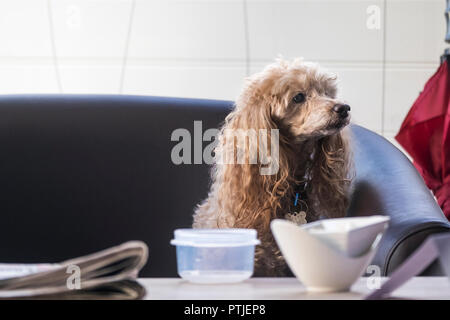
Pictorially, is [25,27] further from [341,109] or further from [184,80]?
[341,109]

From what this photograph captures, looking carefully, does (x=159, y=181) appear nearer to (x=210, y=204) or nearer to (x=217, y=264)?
(x=210, y=204)

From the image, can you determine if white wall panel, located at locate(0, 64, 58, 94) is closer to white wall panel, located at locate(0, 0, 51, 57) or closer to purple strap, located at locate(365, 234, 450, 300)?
white wall panel, located at locate(0, 0, 51, 57)

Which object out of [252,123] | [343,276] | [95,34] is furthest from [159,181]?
[343,276]

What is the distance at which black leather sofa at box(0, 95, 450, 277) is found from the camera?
1776mm

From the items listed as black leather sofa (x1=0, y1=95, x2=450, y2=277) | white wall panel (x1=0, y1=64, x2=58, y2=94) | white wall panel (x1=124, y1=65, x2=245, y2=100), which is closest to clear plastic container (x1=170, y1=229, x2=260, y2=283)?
black leather sofa (x1=0, y1=95, x2=450, y2=277)

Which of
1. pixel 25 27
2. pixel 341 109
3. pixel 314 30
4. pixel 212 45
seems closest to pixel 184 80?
pixel 212 45

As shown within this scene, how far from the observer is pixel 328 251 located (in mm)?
627

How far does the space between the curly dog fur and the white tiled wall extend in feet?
3.05

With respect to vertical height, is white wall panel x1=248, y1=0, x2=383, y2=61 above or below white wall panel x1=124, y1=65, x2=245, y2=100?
above

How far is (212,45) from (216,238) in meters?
1.99

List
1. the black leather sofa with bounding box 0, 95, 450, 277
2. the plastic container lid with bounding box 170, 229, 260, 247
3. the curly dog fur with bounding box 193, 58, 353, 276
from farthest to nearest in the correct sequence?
the black leather sofa with bounding box 0, 95, 450, 277, the curly dog fur with bounding box 193, 58, 353, 276, the plastic container lid with bounding box 170, 229, 260, 247

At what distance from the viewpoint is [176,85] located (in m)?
2.62

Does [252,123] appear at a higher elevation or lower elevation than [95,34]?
lower
